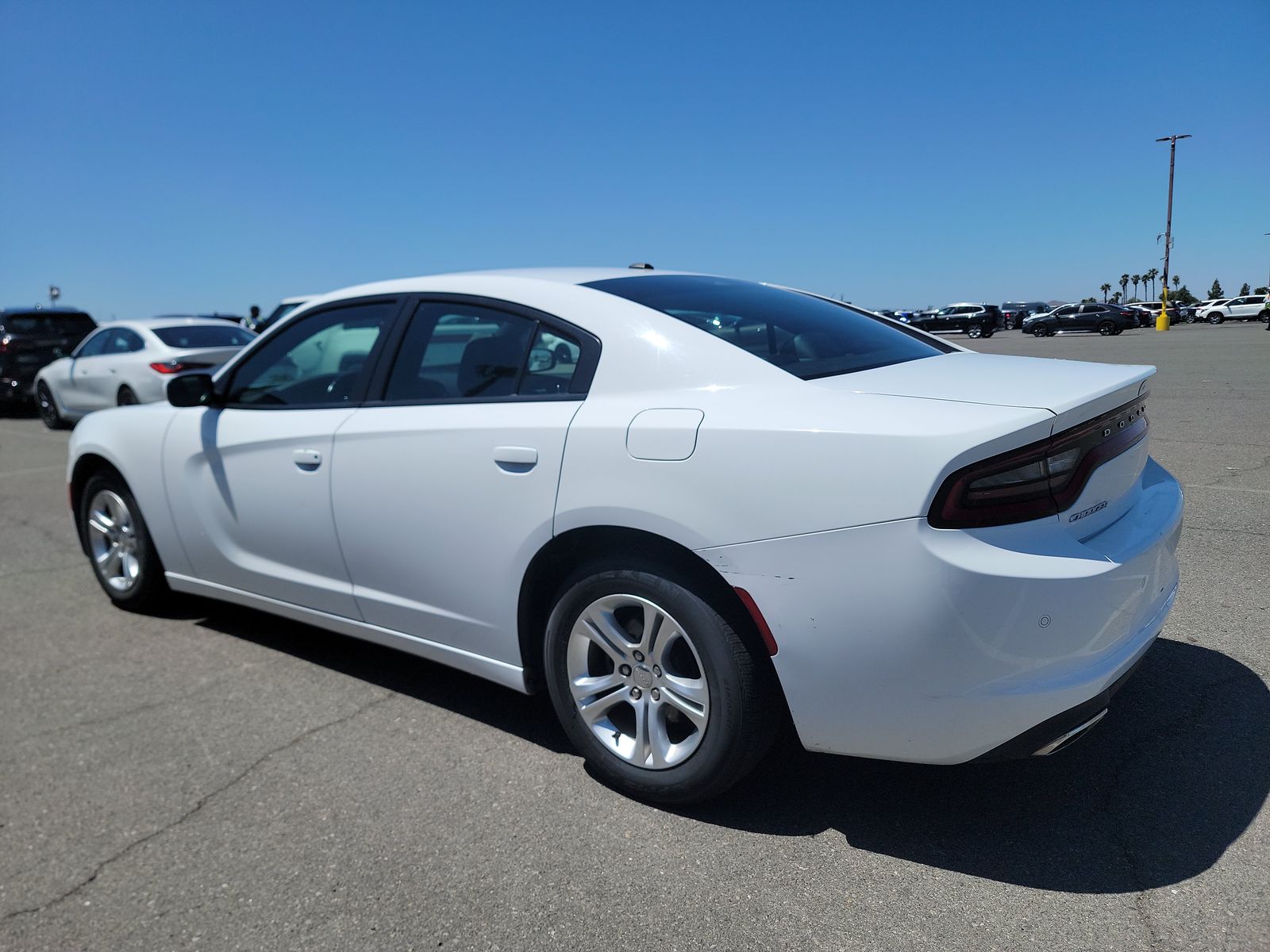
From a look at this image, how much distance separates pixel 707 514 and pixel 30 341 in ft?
56.3

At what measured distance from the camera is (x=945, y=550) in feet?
6.91

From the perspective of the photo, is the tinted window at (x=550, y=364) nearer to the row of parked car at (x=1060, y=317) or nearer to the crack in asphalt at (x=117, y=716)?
the crack in asphalt at (x=117, y=716)

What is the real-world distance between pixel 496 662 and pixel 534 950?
1051 millimetres

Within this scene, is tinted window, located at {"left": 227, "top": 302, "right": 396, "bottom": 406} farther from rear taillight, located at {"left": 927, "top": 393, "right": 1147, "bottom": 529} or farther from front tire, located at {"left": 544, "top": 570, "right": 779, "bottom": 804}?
rear taillight, located at {"left": 927, "top": 393, "right": 1147, "bottom": 529}

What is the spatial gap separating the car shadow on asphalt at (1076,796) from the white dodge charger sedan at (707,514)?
0.30m

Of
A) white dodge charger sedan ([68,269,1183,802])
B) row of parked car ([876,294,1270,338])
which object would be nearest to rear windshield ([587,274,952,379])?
white dodge charger sedan ([68,269,1183,802])

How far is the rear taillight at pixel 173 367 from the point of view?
11.5 meters

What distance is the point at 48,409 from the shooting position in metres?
14.2

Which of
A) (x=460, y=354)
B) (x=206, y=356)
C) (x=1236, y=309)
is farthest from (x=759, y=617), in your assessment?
(x=1236, y=309)


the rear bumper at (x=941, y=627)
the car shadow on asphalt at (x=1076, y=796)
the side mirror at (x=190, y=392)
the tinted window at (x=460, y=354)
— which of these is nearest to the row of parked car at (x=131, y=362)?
the side mirror at (x=190, y=392)

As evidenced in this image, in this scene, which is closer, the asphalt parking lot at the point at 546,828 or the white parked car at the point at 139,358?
the asphalt parking lot at the point at 546,828

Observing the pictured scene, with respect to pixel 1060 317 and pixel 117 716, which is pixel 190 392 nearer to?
pixel 117 716

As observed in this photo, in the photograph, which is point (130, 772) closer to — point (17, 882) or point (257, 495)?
point (17, 882)

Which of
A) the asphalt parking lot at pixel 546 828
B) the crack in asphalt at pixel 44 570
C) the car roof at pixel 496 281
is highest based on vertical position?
the car roof at pixel 496 281
